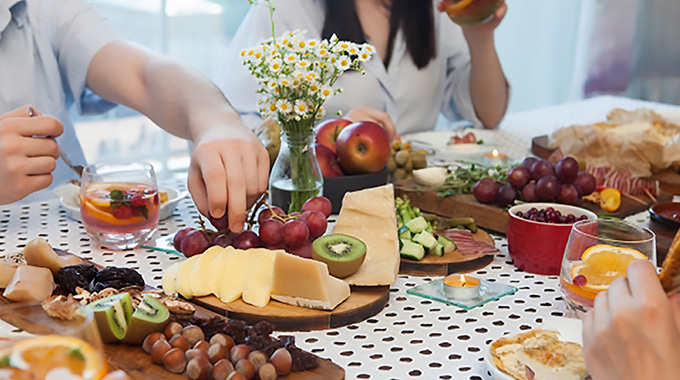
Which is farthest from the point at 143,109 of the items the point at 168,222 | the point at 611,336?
the point at 611,336

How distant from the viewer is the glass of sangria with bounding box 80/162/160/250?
1319mm

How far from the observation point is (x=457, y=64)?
3.06m

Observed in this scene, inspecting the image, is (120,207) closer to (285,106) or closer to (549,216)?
(285,106)

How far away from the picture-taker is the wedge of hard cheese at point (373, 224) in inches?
48.1

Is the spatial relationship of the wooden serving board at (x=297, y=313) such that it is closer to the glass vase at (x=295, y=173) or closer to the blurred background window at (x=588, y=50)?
the glass vase at (x=295, y=173)

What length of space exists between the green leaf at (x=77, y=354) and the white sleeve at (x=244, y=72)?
77.7 inches

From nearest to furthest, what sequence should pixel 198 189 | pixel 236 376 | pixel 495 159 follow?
pixel 236 376, pixel 198 189, pixel 495 159

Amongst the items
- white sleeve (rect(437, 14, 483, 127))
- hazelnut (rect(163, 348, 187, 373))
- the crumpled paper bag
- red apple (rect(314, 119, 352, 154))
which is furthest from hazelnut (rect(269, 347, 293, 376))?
white sleeve (rect(437, 14, 483, 127))

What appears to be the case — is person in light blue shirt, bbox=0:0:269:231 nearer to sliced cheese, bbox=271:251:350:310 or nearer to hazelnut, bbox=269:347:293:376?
sliced cheese, bbox=271:251:350:310

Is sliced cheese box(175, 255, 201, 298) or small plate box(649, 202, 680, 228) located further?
small plate box(649, 202, 680, 228)

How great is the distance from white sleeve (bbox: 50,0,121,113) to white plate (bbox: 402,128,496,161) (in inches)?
37.1

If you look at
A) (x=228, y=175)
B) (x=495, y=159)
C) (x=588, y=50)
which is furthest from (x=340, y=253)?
(x=588, y=50)

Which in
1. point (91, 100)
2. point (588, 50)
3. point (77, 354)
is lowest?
point (588, 50)

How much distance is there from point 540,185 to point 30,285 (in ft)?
3.28
